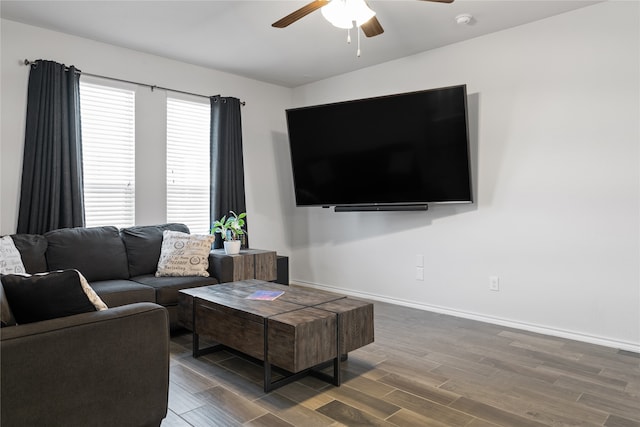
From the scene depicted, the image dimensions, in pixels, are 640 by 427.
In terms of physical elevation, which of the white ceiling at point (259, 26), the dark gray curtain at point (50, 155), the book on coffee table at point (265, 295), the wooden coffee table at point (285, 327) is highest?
the white ceiling at point (259, 26)

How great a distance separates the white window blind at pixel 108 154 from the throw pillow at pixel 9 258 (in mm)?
831

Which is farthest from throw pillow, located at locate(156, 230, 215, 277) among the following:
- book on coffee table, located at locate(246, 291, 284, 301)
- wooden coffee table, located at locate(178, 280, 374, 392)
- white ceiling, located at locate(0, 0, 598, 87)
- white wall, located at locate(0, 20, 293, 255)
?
white ceiling, located at locate(0, 0, 598, 87)

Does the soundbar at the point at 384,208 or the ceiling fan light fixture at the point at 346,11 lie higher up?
the ceiling fan light fixture at the point at 346,11

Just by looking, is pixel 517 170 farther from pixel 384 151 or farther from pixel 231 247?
pixel 231 247

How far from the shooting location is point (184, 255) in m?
3.78

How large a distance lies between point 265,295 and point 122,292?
112 cm

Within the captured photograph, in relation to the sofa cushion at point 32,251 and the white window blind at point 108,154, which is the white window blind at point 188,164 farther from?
the sofa cushion at point 32,251

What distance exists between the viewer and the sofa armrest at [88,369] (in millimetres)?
1444

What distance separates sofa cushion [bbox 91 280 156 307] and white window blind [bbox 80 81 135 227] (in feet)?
2.94

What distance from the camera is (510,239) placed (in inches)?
146

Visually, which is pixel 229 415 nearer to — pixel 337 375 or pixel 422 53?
pixel 337 375

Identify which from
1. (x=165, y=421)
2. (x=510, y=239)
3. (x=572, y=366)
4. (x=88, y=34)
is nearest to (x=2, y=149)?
(x=88, y=34)

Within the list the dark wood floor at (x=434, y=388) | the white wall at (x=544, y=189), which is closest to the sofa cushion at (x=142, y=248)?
the dark wood floor at (x=434, y=388)

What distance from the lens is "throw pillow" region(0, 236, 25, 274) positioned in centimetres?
293
